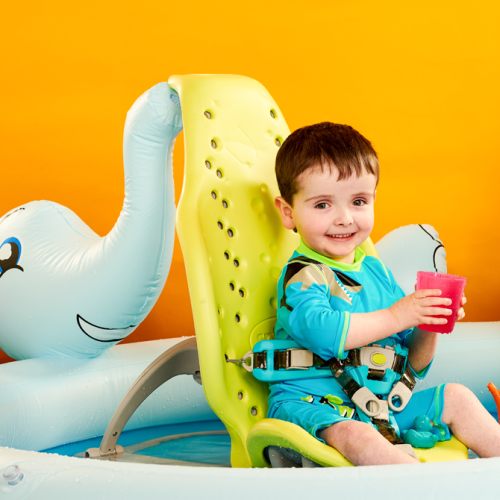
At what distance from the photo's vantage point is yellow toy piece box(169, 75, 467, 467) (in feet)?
3.49

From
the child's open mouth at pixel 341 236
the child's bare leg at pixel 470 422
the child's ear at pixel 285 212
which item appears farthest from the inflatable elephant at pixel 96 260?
the child's bare leg at pixel 470 422

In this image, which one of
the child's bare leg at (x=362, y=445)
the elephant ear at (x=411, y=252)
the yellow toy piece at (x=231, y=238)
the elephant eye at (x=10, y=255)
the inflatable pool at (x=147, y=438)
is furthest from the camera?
the elephant ear at (x=411, y=252)

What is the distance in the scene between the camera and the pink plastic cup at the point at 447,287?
2.90ft

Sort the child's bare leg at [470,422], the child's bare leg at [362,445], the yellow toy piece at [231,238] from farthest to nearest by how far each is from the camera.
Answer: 1. the yellow toy piece at [231,238]
2. the child's bare leg at [470,422]
3. the child's bare leg at [362,445]

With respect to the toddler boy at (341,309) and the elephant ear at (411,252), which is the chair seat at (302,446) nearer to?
the toddler boy at (341,309)

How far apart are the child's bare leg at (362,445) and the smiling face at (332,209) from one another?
0.94 ft

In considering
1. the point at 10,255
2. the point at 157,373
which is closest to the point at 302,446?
the point at 157,373

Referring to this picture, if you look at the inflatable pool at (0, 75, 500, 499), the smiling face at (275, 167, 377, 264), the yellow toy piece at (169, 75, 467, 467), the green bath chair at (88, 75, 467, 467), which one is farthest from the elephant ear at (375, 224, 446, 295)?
the smiling face at (275, 167, 377, 264)

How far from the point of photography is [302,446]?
0.88 metres

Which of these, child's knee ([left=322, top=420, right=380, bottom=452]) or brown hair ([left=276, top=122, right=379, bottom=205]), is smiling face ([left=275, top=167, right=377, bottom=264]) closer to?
brown hair ([left=276, top=122, right=379, bottom=205])

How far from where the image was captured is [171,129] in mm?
1363

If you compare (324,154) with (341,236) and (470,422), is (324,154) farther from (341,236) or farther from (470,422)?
(470,422)

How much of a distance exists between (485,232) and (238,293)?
2.01 meters

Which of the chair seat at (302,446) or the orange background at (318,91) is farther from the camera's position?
the orange background at (318,91)
